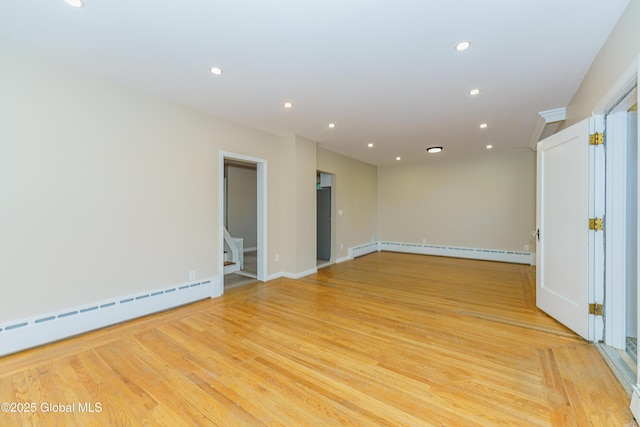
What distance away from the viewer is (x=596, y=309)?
7.80 ft

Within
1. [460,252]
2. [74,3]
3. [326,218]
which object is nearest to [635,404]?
[74,3]

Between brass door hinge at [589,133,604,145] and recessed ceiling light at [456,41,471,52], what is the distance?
4.60 ft

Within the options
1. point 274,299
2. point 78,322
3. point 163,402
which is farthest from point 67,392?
point 274,299

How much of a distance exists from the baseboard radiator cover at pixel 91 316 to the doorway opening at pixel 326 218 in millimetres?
3087

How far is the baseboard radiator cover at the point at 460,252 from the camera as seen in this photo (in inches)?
233

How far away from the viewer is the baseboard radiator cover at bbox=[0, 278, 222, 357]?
89.0 inches

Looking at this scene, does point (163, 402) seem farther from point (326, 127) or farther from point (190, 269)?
point (326, 127)

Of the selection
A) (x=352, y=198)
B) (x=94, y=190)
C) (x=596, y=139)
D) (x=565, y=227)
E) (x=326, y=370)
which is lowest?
(x=326, y=370)

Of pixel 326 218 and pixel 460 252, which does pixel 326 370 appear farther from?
pixel 460 252

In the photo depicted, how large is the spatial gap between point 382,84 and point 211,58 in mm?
1650

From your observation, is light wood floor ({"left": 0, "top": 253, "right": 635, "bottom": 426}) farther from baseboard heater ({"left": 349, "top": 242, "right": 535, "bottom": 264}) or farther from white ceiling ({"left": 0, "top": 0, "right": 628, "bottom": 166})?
baseboard heater ({"left": 349, "top": 242, "right": 535, "bottom": 264})

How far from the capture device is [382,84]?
279 cm

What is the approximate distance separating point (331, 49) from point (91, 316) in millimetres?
3355

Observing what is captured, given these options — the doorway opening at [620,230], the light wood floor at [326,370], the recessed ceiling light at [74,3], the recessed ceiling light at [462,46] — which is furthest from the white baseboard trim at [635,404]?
the recessed ceiling light at [74,3]
